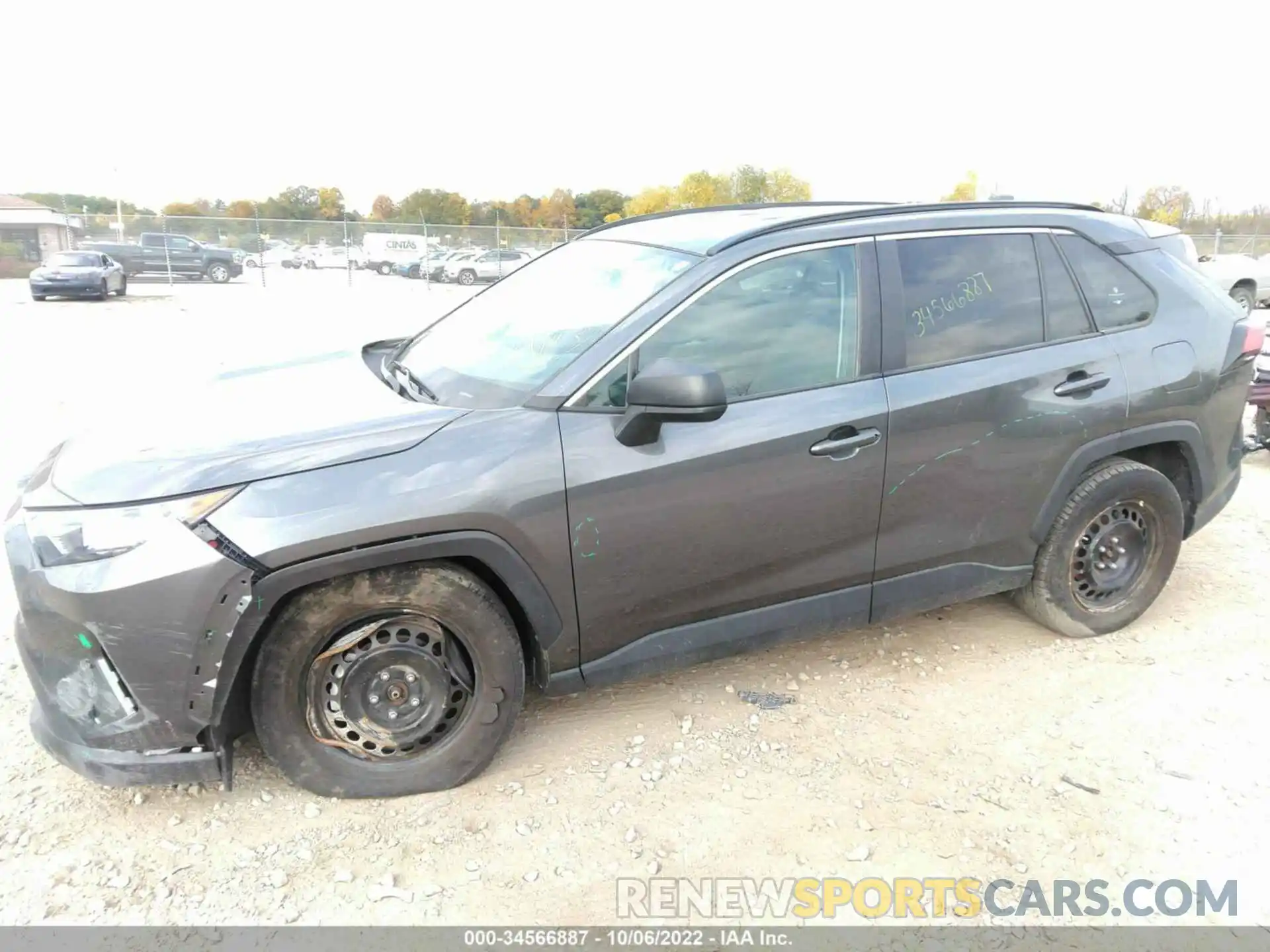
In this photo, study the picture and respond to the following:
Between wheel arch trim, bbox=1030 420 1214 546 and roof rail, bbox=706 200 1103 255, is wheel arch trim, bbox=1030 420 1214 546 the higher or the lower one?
the lower one

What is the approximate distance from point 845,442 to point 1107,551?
63.5 inches

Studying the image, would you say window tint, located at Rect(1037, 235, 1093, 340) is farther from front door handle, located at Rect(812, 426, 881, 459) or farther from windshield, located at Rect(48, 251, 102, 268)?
windshield, located at Rect(48, 251, 102, 268)

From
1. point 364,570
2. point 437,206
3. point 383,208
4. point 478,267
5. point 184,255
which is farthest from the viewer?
point 383,208

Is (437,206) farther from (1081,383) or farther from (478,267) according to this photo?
(1081,383)

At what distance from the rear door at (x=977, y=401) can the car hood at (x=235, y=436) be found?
5.34 feet

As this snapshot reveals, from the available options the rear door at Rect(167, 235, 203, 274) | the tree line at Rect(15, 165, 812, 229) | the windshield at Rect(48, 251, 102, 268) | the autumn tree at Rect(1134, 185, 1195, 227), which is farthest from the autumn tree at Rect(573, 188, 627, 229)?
the windshield at Rect(48, 251, 102, 268)

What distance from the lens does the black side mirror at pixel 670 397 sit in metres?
2.53

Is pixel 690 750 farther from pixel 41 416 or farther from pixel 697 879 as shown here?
pixel 41 416

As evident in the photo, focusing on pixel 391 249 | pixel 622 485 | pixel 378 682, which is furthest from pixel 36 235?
pixel 622 485

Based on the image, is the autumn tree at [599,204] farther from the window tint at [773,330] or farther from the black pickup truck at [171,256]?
the window tint at [773,330]

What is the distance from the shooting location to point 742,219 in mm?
3354

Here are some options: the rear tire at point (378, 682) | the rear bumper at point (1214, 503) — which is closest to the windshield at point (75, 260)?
the rear tire at point (378, 682)

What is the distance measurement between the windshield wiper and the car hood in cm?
8

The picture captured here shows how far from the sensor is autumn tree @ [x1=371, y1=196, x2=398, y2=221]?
300 feet
